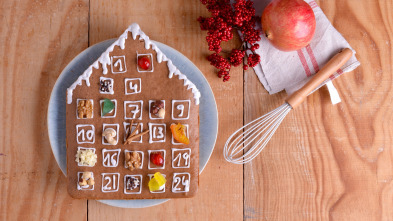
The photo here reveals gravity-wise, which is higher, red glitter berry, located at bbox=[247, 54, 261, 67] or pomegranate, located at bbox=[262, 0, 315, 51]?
pomegranate, located at bbox=[262, 0, 315, 51]

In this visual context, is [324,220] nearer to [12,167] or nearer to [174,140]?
[174,140]

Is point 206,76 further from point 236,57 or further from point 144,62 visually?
point 144,62

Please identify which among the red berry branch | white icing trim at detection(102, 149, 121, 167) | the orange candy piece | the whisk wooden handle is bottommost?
white icing trim at detection(102, 149, 121, 167)

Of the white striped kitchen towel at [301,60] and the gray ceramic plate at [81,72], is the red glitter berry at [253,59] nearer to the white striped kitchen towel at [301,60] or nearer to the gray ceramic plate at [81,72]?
the white striped kitchen towel at [301,60]

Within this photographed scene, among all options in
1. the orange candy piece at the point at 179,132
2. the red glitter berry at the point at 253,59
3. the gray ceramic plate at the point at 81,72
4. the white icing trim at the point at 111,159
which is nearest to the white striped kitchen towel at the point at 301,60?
the red glitter berry at the point at 253,59

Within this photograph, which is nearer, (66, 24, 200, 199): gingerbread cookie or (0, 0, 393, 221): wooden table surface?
(66, 24, 200, 199): gingerbread cookie

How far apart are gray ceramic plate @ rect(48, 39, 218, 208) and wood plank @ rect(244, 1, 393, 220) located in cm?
15

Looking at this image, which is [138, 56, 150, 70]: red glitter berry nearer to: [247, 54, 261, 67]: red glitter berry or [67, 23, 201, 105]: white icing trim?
[67, 23, 201, 105]: white icing trim

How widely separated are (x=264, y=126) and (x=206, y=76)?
0.26 meters

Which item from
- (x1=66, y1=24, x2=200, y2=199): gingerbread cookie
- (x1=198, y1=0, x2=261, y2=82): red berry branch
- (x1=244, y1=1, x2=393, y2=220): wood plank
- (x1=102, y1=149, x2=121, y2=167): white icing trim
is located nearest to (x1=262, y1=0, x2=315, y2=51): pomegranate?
(x1=198, y1=0, x2=261, y2=82): red berry branch

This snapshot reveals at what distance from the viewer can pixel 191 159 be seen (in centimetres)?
107

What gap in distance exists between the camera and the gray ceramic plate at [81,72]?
1101mm

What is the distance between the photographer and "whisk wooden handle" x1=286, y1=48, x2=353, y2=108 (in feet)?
3.67

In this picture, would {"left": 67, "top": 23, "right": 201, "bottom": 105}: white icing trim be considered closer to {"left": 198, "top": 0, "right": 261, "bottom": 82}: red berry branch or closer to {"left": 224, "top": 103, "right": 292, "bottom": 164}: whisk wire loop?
{"left": 198, "top": 0, "right": 261, "bottom": 82}: red berry branch
